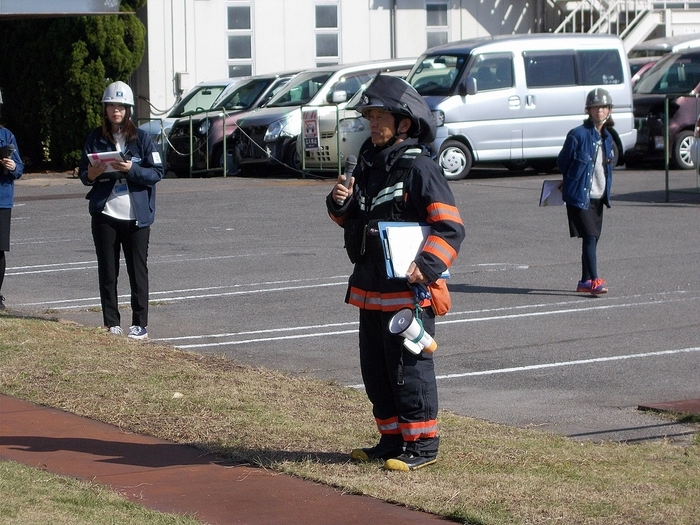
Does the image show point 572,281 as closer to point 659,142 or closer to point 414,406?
point 414,406

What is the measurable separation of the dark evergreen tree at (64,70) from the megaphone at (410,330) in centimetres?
2258

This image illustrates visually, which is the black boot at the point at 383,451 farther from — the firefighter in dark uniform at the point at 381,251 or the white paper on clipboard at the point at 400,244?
the white paper on clipboard at the point at 400,244

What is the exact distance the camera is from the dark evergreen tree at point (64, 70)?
27.4 m

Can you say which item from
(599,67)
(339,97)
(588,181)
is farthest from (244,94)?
(588,181)

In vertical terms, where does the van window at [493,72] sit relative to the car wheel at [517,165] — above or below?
above

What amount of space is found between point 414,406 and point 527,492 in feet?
2.24

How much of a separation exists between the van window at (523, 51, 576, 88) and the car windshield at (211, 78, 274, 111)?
223 inches

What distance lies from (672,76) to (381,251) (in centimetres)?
1962

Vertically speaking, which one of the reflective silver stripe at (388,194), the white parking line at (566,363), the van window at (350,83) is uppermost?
the van window at (350,83)

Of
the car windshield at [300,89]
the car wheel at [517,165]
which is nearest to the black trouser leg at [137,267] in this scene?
the car windshield at [300,89]

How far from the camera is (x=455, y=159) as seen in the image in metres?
22.1

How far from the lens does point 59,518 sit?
5.09 m

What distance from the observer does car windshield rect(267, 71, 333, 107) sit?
2418cm

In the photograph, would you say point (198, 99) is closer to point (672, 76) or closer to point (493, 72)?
point (493, 72)
